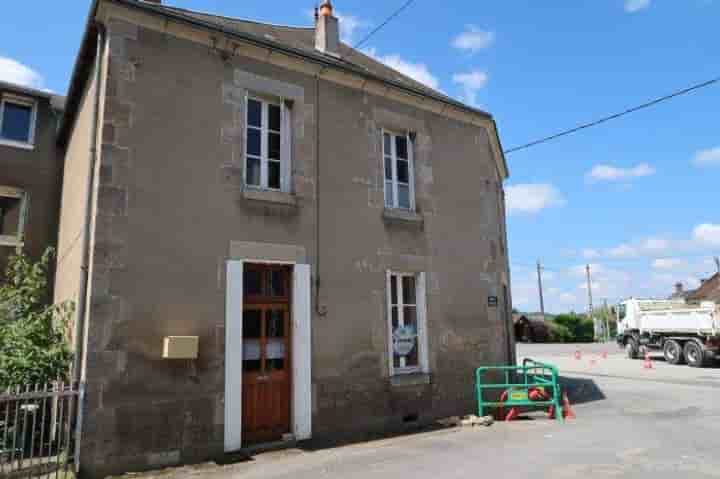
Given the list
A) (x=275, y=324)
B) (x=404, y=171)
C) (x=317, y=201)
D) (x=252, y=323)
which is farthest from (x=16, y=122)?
(x=404, y=171)

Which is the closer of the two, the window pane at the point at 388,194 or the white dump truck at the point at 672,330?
the window pane at the point at 388,194

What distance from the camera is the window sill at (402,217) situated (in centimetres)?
904

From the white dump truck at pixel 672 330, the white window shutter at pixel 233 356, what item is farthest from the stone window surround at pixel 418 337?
the white dump truck at pixel 672 330

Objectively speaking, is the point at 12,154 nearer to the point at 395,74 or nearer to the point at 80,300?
the point at 80,300

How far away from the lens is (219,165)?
7352mm

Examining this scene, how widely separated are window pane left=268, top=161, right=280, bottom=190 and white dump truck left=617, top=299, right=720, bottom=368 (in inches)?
666

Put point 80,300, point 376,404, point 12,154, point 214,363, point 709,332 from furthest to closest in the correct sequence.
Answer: point 709,332 < point 12,154 < point 376,404 < point 214,363 < point 80,300

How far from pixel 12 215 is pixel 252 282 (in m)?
7.12

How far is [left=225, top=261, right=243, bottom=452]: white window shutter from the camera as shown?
680 cm

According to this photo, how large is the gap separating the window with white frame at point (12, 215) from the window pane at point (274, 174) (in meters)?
6.61

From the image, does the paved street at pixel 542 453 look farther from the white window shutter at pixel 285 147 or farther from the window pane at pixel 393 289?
the white window shutter at pixel 285 147

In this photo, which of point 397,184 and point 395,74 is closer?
point 397,184

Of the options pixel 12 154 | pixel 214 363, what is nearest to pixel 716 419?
pixel 214 363

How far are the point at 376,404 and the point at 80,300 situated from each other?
4836mm
